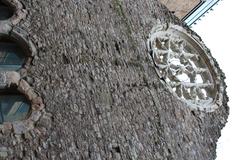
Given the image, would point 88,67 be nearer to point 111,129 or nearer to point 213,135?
point 111,129

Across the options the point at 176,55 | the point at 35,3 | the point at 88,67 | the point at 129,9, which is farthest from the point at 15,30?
the point at 176,55

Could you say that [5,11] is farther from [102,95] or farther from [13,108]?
[102,95]

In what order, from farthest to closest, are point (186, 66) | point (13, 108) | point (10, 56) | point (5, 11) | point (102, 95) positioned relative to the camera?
1. point (186, 66)
2. point (102, 95)
3. point (5, 11)
4. point (10, 56)
5. point (13, 108)

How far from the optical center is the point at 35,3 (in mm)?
6367

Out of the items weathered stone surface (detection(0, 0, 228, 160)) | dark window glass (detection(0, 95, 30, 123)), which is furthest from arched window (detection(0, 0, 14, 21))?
dark window glass (detection(0, 95, 30, 123))

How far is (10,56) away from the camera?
5.89 m

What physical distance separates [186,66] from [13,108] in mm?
3855

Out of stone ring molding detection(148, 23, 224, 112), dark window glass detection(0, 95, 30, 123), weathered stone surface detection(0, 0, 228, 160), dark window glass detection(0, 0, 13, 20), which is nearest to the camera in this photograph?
dark window glass detection(0, 95, 30, 123)

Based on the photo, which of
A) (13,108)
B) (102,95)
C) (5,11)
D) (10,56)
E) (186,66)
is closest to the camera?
(13,108)

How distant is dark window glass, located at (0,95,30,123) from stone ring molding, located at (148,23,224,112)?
9.21 feet

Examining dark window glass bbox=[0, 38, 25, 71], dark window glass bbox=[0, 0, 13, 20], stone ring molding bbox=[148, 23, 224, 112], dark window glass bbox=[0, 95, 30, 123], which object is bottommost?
dark window glass bbox=[0, 95, 30, 123]

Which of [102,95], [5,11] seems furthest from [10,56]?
[102,95]

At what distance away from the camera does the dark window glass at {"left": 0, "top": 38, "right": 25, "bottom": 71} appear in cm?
577

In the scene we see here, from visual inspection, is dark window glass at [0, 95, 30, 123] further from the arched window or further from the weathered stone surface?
the arched window
